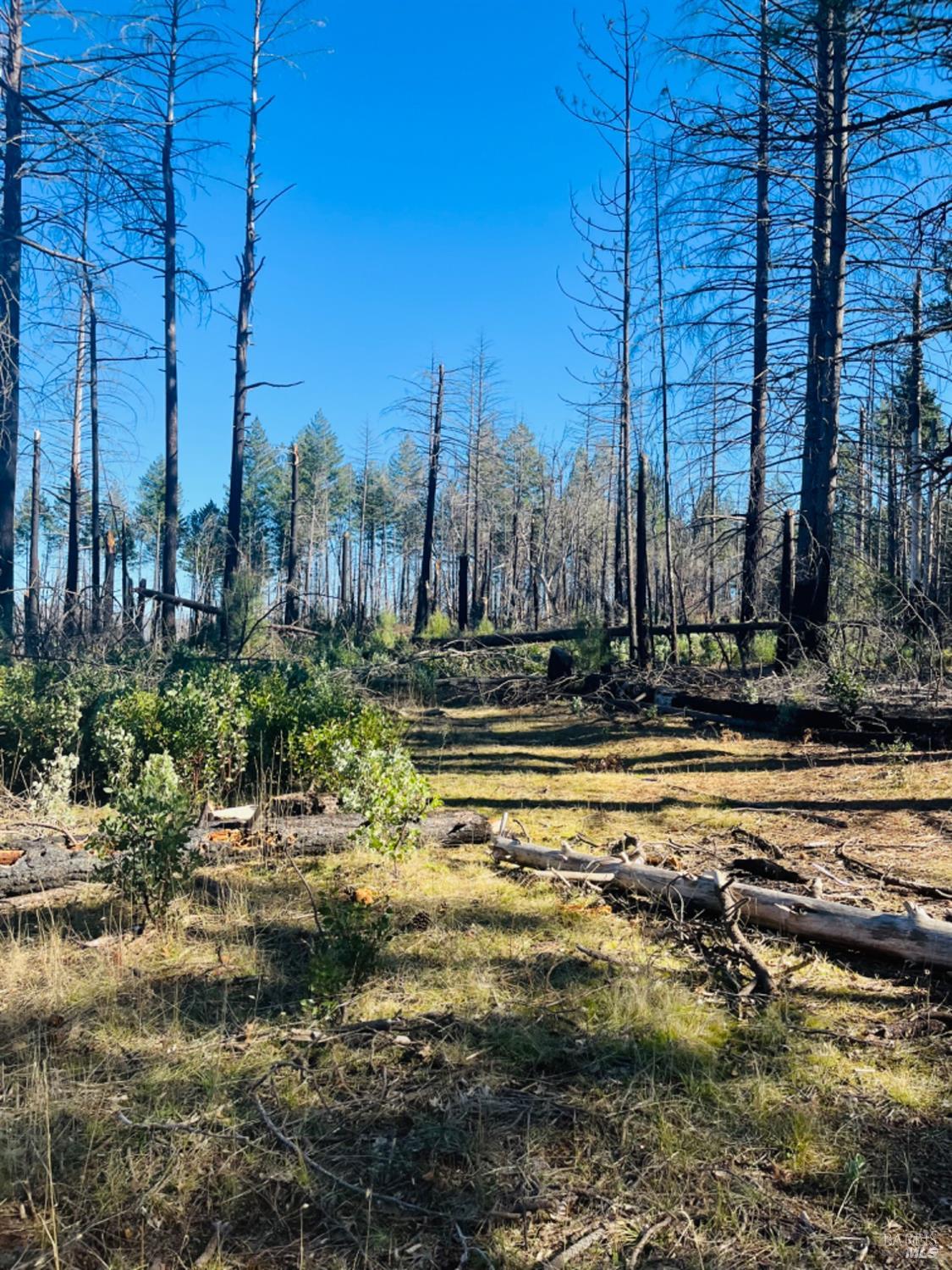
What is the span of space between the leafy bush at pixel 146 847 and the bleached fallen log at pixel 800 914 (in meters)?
2.20

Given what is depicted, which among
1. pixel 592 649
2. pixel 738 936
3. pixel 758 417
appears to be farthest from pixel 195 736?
pixel 758 417

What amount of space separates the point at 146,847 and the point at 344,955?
1.51m

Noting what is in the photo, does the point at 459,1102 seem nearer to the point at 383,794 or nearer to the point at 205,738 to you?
the point at 383,794

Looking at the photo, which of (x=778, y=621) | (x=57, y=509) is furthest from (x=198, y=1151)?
(x=57, y=509)

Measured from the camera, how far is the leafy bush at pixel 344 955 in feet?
10.2

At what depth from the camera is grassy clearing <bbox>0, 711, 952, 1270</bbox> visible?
2041 millimetres

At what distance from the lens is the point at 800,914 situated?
383 centimetres

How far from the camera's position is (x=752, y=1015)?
3109 mm

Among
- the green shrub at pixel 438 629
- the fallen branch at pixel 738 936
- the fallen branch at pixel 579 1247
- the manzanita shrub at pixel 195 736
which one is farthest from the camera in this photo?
the green shrub at pixel 438 629

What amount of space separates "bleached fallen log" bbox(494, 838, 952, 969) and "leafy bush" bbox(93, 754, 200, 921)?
2202 millimetres

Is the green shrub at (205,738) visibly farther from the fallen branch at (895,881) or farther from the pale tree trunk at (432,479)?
the pale tree trunk at (432,479)

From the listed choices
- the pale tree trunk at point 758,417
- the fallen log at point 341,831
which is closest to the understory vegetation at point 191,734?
the fallen log at point 341,831

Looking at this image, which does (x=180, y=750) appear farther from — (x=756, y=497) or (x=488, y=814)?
(x=756, y=497)

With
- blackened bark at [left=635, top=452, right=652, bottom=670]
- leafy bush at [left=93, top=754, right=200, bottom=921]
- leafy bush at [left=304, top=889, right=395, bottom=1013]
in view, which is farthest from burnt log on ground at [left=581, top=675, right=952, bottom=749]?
leafy bush at [left=93, top=754, right=200, bottom=921]
